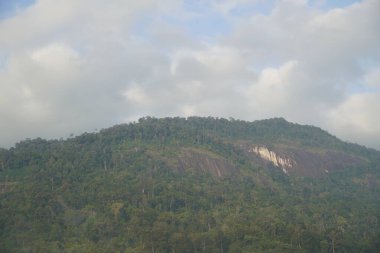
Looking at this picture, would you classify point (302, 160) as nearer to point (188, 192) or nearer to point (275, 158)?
point (275, 158)

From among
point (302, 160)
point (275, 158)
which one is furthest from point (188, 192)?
point (302, 160)

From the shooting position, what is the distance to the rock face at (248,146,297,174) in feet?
448

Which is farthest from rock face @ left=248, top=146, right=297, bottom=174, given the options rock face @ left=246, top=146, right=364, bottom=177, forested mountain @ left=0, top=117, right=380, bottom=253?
forested mountain @ left=0, top=117, right=380, bottom=253

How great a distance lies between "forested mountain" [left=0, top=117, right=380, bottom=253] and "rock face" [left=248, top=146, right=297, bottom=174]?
32 centimetres

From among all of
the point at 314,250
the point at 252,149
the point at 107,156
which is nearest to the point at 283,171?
the point at 252,149

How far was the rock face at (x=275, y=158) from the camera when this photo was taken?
448 feet

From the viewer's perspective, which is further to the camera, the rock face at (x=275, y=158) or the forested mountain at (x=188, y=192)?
the rock face at (x=275, y=158)

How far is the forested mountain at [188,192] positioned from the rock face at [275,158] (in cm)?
32

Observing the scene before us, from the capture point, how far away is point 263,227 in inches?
2766

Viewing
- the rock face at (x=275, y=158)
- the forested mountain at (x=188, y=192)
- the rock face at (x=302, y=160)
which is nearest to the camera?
the forested mountain at (x=188, y=192)

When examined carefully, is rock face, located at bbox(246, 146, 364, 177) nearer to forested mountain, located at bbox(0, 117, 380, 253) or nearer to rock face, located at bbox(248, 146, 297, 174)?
rock face, located at bbox(248, 146, 297, 174)

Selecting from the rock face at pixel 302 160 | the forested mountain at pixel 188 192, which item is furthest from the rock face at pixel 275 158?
the forested mountain at pixel 188 192

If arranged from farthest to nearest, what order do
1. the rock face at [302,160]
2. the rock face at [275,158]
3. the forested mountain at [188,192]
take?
the rock face at [275,158], the rock face at [302,160], the forested mountain at [188,192]

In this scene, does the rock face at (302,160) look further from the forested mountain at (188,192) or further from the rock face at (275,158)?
the forested mountain at (188,192)
